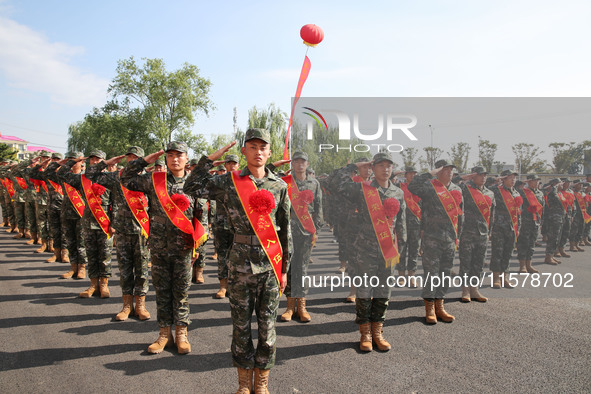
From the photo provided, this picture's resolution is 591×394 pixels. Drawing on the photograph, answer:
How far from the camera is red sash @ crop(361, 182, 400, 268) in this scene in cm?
430

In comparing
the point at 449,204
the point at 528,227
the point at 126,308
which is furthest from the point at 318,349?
the point at 528,227

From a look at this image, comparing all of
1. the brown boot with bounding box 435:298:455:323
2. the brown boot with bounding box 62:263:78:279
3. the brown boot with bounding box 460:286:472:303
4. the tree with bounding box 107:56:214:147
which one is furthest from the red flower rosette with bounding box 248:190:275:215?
the tree with bounding box 107:56:214:147

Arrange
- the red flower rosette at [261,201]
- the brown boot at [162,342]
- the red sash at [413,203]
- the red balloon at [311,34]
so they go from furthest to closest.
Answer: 1. the red sash at [413,203]
2. the red balloon at [311,34]
3. the brown boot at [162,342]
4. the red flower rosette at [261,201]

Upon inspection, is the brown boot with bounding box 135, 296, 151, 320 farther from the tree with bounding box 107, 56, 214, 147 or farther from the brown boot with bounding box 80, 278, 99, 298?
the tree with bounding box 107, 56, 214, 147

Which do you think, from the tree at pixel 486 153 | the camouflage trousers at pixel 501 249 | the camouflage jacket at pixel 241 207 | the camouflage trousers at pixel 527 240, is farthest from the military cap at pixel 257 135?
the camouflage trousers at pixel 527 240

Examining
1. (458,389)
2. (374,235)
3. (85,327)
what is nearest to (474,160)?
(374,235)

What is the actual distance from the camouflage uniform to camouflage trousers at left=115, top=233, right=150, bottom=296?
9.07 feet

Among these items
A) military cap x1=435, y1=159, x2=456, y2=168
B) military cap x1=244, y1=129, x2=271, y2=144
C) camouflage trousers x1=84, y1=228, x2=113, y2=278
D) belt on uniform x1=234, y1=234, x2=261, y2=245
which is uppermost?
military cap x1=244, y1=129, x2=271, y2=144

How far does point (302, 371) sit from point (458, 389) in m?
1.42

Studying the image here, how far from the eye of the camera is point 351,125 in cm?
457

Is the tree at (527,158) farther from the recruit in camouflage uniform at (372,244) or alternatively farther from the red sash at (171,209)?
the red sash at (171,209)

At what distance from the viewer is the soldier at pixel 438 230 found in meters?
5.05

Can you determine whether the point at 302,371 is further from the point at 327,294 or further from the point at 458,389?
the point at 327,294

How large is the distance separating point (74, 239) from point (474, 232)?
7.07m
